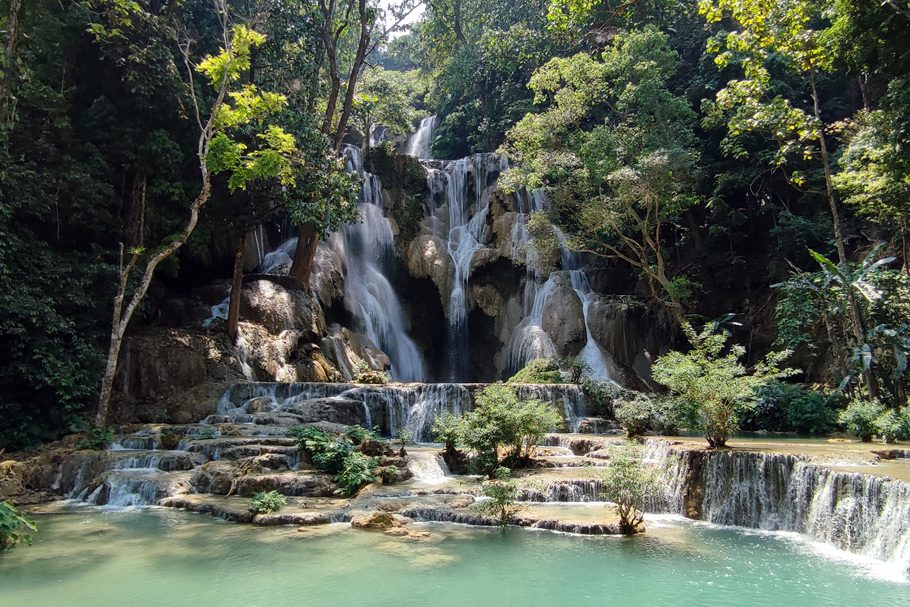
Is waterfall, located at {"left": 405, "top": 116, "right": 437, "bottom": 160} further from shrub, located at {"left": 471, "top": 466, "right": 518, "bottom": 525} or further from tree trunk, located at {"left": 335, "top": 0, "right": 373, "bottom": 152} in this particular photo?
shrub, located at {"left": 471, "top": 466, "right": 518, "bottom": 525}

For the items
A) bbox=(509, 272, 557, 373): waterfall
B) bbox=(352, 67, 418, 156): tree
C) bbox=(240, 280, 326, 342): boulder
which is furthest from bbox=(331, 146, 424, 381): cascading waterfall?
bbox=(509, 272, 557, 373): waterfall

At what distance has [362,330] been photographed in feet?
73.0

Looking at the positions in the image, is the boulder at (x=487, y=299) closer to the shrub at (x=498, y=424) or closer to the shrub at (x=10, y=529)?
the shrub at (x=498, y=424)

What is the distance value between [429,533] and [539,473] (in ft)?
11.0

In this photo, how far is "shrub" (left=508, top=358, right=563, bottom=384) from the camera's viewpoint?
58.2 ft

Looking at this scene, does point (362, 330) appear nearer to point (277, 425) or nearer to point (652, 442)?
point (277, 425)

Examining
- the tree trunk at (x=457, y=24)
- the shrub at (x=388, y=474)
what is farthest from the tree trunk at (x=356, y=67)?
the tree trunk at (x=457, y=24)

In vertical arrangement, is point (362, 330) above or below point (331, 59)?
below

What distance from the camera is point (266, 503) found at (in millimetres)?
8406

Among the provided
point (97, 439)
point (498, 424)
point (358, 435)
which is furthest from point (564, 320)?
point (97, 439)

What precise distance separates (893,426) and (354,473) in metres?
9.69

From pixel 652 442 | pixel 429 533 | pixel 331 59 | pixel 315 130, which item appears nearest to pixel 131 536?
pixel 429 533

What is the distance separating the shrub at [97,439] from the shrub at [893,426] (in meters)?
14.6

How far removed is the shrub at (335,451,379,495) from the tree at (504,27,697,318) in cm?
1149
